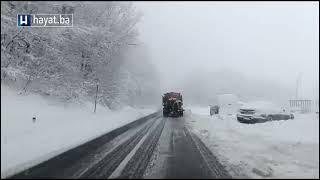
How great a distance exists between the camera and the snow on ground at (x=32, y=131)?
10578 millimetres

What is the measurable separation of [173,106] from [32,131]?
2916cm

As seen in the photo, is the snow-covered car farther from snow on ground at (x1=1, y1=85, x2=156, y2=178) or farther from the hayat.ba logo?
the hayat.ba logo

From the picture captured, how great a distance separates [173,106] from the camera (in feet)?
143

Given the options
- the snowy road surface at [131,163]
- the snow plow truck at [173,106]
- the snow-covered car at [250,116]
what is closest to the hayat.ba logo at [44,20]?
the snowy road surface at [131,163]

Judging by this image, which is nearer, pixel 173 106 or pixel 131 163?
pixel 131 163

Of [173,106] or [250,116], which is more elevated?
[250,116]

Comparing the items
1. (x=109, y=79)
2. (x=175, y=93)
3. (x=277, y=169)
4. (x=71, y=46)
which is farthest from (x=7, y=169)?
(x=175, y=93)

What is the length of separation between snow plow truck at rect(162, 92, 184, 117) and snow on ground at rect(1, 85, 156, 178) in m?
20.2

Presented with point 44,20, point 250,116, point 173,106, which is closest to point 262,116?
point 250,116

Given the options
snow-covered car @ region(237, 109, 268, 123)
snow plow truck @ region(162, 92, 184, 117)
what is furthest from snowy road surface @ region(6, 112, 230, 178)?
snow plow truck @ region(162, 92, 184, 117)

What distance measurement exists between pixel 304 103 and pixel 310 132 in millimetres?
24104

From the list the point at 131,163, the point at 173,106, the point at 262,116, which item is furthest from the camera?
the point at 173,106

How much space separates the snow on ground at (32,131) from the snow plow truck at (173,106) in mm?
20157

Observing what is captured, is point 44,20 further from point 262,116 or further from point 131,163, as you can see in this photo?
point 262,116
